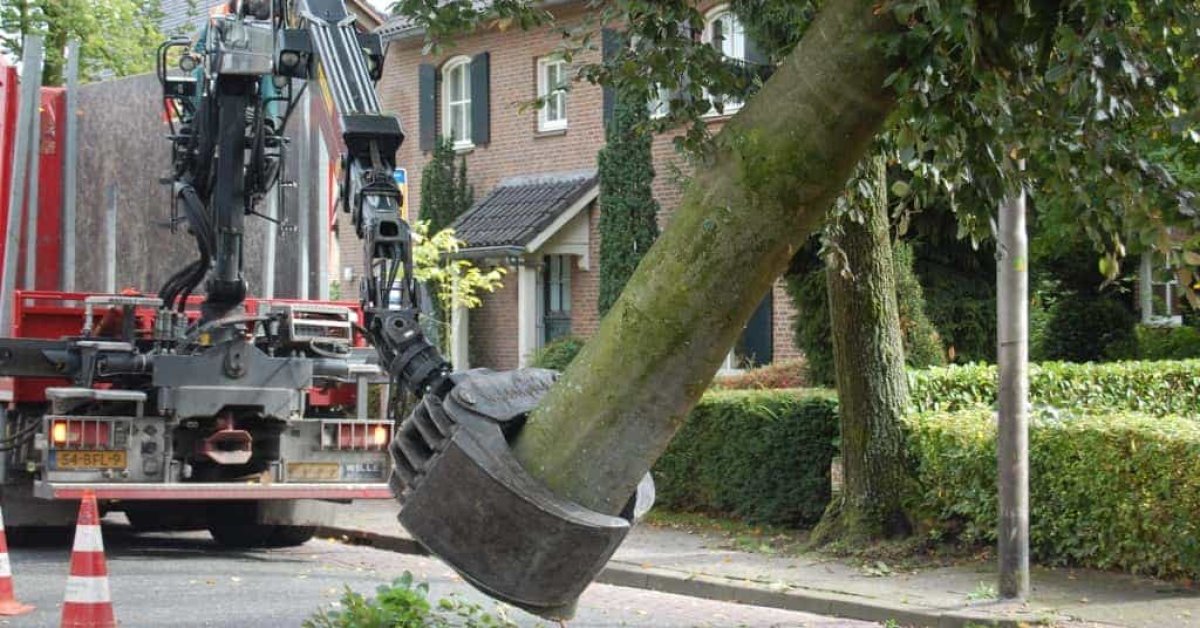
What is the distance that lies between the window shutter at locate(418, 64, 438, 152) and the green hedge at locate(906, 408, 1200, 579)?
1528 cm

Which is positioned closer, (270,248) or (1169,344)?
(270,248)

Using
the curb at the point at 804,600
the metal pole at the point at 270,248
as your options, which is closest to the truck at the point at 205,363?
the metal pole at the point at 270,248

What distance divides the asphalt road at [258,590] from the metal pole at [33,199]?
2.06 metres

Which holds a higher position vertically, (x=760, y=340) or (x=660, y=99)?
(x=660, y=99)

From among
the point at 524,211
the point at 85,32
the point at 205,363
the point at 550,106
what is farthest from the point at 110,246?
the point at 85,32

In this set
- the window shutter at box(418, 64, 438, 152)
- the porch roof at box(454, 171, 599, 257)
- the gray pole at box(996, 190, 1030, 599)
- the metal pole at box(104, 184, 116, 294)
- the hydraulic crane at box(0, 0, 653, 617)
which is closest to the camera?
the gray pole at box(996, 190, 1030, 599)

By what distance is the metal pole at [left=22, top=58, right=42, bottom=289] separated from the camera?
1194cm

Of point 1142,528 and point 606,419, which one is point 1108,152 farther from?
Answer: point 1142,528

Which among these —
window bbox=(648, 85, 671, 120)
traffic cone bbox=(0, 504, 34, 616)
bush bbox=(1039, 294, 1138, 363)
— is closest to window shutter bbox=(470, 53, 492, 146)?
bush bbox=(1039, 294, 1138, 363)

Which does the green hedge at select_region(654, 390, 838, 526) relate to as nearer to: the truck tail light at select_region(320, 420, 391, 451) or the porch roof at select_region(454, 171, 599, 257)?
the truck tail light at select_region(320, 420, 391, 451)

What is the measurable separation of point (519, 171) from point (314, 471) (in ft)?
44.7

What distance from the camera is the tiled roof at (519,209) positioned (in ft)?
75.2

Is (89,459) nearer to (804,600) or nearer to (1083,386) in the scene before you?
(804,600)

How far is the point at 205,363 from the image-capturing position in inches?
431
